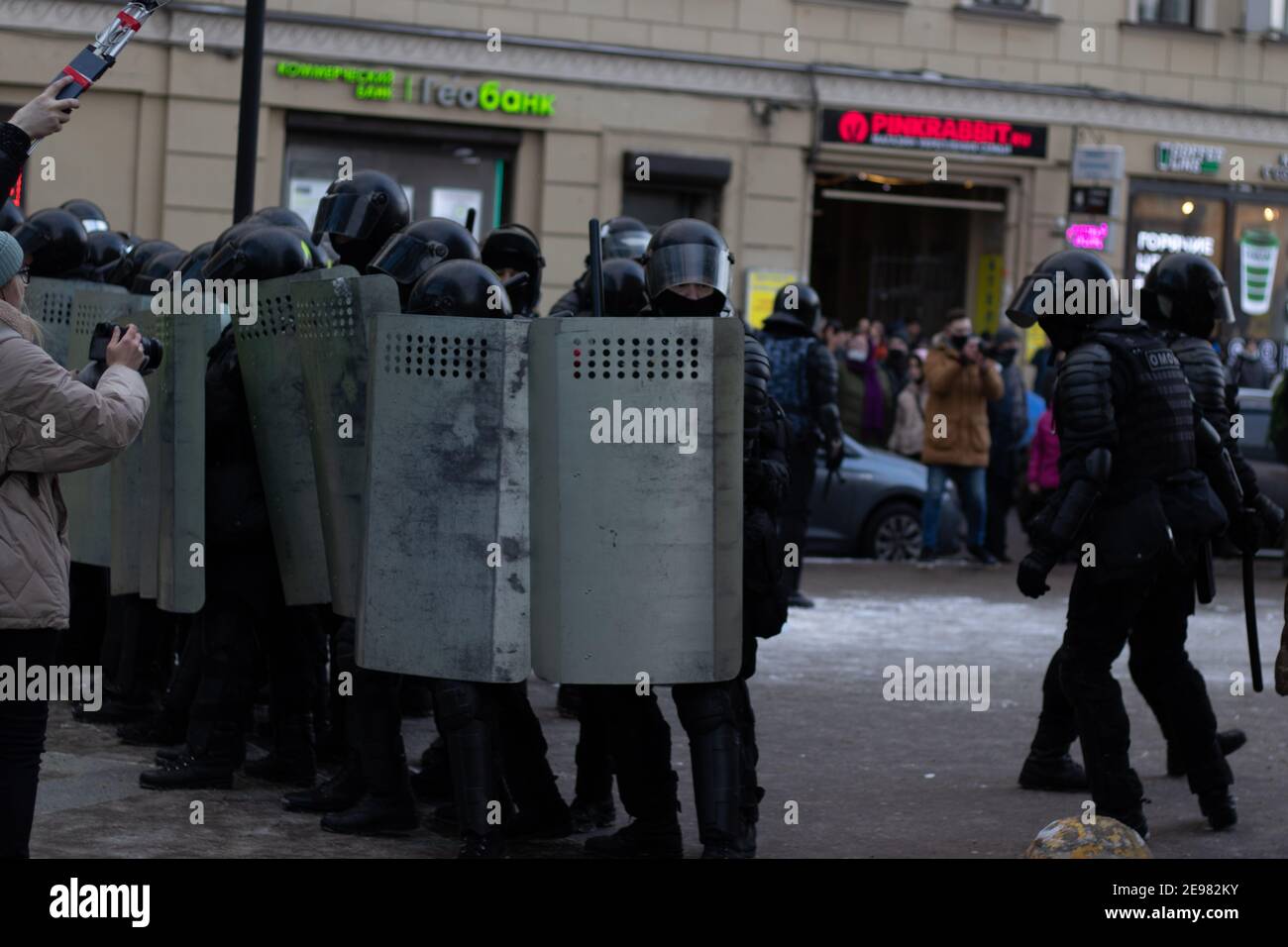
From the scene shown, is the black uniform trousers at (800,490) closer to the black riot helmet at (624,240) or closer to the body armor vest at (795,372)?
the body armor vest at (795,372)

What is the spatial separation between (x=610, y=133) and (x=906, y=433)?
4.53 meters

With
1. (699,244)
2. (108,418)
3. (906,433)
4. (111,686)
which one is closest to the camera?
(108,418)

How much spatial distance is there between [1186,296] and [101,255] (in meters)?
5.05

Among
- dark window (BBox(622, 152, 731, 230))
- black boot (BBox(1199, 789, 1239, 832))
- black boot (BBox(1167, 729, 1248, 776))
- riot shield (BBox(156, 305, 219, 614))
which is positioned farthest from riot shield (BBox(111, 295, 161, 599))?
dark window (BBox(622, 152, 731, 230))

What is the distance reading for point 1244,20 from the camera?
23.5 meters

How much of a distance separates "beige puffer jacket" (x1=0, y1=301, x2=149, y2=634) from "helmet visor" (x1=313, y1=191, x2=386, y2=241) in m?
2.46

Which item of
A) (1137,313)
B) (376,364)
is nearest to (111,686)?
(376,364)

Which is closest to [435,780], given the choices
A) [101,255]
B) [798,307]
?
[101,255]

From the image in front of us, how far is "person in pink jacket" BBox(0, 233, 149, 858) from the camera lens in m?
5.27

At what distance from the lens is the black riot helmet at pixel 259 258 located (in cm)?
723

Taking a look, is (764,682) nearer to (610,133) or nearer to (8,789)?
(8,789)

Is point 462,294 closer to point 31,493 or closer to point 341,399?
point 341,399

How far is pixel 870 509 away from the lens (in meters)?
16.7

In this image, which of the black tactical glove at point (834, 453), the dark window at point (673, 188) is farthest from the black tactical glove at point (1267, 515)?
the dark window at point (673, 188)
